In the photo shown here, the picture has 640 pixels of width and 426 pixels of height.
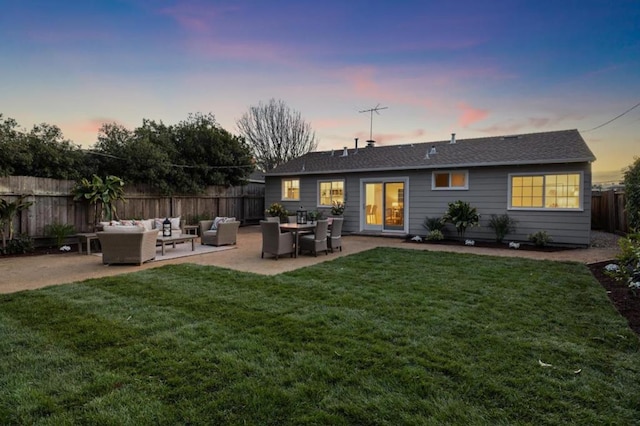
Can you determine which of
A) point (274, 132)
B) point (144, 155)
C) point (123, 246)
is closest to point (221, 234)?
point (123, 246)

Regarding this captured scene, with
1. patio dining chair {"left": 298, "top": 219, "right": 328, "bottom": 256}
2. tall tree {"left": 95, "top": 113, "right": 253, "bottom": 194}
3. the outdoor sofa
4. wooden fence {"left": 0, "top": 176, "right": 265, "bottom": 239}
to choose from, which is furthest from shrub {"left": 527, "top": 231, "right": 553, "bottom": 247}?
wooden fence {"left": 0, "top": 176, "right": 265, "bottom": 239}

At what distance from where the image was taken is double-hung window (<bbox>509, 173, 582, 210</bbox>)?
9.45 m

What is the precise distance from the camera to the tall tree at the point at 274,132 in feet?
77.1

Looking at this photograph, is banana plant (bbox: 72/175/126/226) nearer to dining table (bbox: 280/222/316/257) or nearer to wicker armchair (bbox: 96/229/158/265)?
wicker armchair (bbox: 96/229/158/265)

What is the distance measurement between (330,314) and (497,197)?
27.9 feet

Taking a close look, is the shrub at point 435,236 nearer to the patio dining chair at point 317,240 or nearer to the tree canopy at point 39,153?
the patio dining chair at point 317,240

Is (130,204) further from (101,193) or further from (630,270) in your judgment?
(630,270)

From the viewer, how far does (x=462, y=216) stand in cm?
1045

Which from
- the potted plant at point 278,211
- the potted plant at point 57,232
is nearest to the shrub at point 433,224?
the potted plant at point 278,211

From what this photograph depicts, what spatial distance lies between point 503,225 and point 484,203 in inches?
34.8

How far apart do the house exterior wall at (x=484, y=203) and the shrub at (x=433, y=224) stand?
14 centimetres

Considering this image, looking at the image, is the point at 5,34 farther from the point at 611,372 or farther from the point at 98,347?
the point at 611,372

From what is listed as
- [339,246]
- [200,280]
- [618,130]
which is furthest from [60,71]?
[618,130]

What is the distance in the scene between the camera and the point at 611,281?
555 cm
